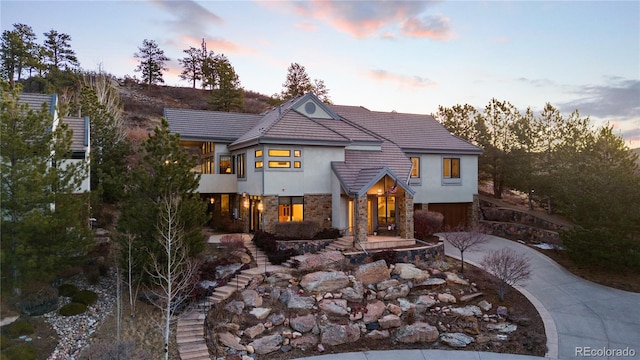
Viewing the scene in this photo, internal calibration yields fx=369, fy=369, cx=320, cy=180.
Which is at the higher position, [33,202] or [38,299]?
[33,202]

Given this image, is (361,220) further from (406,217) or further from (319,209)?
(319,209)

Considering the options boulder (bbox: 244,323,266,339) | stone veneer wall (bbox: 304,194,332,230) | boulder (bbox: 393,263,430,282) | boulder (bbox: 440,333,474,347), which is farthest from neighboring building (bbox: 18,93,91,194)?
boulder (bbox: 440,333,474,347)

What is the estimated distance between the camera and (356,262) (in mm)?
18438

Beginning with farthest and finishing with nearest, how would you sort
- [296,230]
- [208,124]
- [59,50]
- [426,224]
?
[59,50] < [208,124] < [426,224] < [296,230]

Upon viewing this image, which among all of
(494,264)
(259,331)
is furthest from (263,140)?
(494,264)

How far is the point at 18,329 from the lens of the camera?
12.0 meters

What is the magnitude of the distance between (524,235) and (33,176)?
93.9 ft

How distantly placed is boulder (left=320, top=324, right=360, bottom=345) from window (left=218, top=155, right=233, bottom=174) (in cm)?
1528

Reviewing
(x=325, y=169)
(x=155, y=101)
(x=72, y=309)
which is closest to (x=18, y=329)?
(x=72, y=309)

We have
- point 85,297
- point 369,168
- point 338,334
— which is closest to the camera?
point 338,334

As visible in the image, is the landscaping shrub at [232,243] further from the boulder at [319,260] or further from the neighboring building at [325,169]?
the boulder at [319,260]

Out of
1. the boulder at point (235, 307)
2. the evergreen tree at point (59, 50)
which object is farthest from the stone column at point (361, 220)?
the evergreen tree at point (59, 50)

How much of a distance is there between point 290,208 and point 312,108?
24.1ft

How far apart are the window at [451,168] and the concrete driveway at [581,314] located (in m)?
9.93
